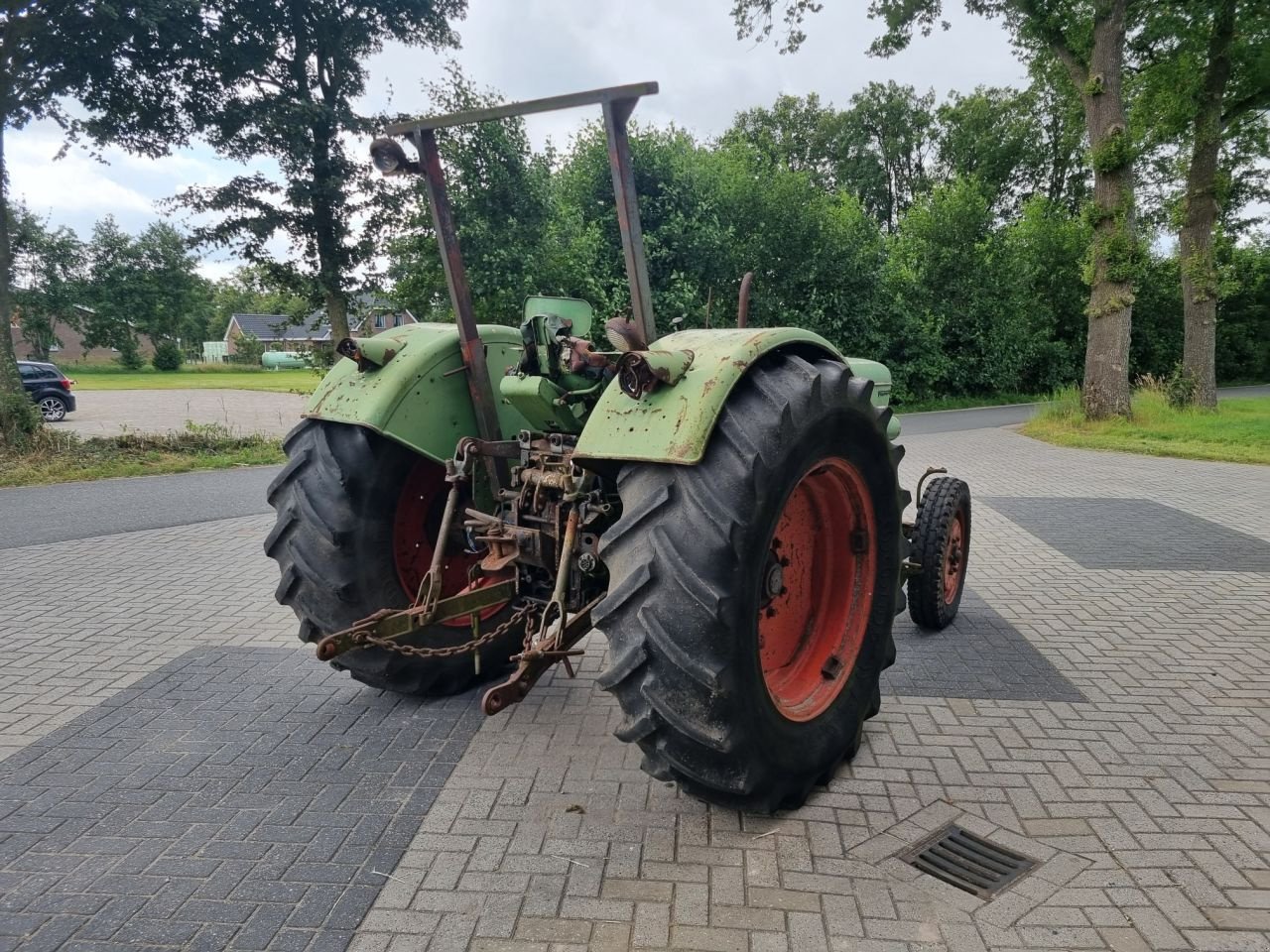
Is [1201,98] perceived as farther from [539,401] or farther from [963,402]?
[539,401]

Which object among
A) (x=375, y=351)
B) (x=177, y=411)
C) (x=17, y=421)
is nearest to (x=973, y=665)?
(x=375, y=351)

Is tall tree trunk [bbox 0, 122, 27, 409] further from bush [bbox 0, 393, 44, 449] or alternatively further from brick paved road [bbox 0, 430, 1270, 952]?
brick paved road [bbox 0, 430, 1270, 952]

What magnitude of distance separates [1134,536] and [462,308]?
640 cm

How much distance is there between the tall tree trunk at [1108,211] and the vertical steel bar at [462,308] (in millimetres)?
13514

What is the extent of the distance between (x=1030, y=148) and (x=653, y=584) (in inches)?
1564

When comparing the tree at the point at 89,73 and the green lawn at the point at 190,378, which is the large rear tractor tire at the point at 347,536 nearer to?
the tree at the point at 89,73

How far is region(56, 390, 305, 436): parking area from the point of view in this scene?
653 inches

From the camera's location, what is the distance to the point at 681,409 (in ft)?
7.50

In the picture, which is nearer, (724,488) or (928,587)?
(724,488)

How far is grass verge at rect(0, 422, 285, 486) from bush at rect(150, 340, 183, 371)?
44.3 m

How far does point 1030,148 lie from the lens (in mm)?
34781

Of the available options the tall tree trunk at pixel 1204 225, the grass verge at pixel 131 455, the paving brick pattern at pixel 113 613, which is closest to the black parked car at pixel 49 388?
the grass verge at pixel 131 455

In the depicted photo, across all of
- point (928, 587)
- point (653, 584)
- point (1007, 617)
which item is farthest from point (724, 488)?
point (1007, 617)

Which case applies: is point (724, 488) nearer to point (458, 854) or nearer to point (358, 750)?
point (458, 854)
